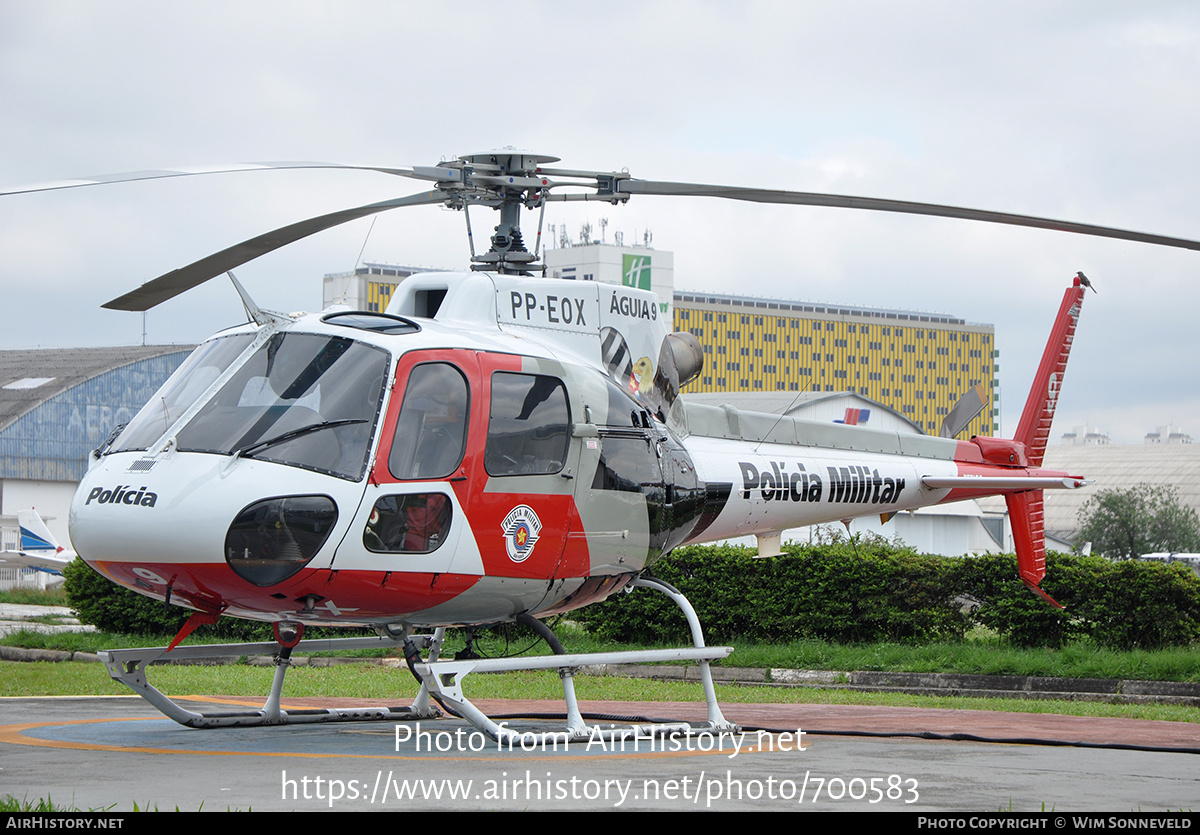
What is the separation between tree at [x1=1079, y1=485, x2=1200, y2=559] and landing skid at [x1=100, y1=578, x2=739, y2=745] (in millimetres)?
93948

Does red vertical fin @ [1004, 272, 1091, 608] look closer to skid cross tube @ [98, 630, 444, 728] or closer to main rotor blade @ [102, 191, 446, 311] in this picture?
skid cross tube @ [98, 630, 444, 728]

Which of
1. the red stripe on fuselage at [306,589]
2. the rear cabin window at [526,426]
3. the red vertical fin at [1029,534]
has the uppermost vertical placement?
the rear cabin window at [526,426]

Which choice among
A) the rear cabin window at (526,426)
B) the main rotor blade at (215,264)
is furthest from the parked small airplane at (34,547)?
the rear cabin window at (526,426)

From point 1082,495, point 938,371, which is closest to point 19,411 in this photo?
point 1082,495

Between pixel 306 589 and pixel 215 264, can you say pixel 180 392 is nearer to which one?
pixel 215 264

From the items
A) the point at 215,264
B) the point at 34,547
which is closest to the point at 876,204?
the point at 215,264

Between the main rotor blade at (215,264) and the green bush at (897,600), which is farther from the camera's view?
the green bush at (897,600)

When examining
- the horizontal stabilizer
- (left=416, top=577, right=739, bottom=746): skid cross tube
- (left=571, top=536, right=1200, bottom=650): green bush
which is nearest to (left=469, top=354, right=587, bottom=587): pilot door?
(left=416, top=577, right=739, bottom=746): skid cross tube

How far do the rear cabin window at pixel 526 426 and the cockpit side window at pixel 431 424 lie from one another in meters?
0.25

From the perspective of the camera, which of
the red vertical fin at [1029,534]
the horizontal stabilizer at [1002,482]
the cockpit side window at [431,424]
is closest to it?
the cockpit side window at [431,424]

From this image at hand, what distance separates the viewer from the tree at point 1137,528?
323 feet

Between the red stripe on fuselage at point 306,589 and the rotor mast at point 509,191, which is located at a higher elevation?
the rotor mast at point 509,191

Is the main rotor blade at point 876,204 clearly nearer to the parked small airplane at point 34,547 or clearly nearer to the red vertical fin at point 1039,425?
the red vertical fin at point 1039,425

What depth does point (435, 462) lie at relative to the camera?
8609mm
